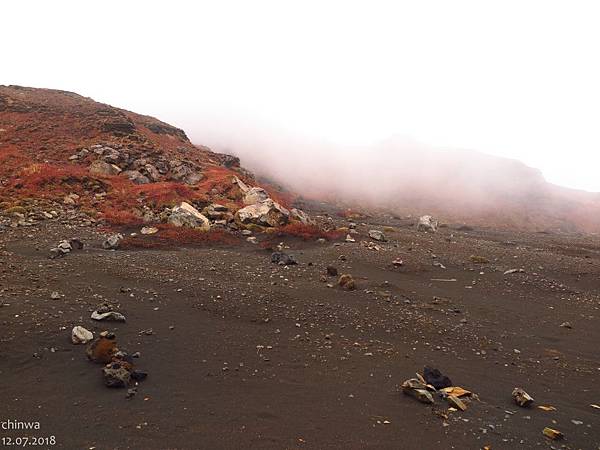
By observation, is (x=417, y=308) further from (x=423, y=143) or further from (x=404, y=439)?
(x=423, y=143)

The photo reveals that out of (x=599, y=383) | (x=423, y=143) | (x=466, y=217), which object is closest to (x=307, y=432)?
(x=599, y=383)

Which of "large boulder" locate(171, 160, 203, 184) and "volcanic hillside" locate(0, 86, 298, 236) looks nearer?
"volcanic hillside" locate(0, 86, 298, 236)

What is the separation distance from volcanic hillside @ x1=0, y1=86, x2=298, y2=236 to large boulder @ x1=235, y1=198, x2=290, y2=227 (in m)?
2.05

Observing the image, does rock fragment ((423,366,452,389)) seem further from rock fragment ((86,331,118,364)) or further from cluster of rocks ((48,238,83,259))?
cluster of rocks ((48,238,83,259))

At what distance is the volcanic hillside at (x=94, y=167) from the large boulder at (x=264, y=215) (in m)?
2.05

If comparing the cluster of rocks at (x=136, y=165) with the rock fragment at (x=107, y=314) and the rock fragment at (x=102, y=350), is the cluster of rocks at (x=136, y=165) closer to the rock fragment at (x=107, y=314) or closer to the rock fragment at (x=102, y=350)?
the rock fragment at (x=107, y=314)

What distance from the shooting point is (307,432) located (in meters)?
8.40

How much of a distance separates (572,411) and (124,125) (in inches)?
1938

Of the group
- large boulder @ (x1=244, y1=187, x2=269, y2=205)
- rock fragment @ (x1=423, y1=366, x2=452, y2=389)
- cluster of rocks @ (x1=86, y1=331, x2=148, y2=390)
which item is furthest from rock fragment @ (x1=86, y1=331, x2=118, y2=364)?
large boulder @ (x1=244, y1=187, x2=269, y2=205)

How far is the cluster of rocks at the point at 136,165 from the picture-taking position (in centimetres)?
3700

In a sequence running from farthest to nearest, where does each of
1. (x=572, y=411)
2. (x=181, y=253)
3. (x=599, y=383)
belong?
1. (x=181, y=253)
2. (x=599, y=383)
3. (x=572, y=411)

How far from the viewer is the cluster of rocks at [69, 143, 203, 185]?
121ft

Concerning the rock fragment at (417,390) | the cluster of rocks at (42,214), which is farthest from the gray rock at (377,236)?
the rock fragment at (417,390)

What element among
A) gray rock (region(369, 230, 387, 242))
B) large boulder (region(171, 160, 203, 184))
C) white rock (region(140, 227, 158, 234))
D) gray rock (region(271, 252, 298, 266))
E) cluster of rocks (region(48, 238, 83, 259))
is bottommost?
cluster of rocks (region(48, 238, 83, 259))
